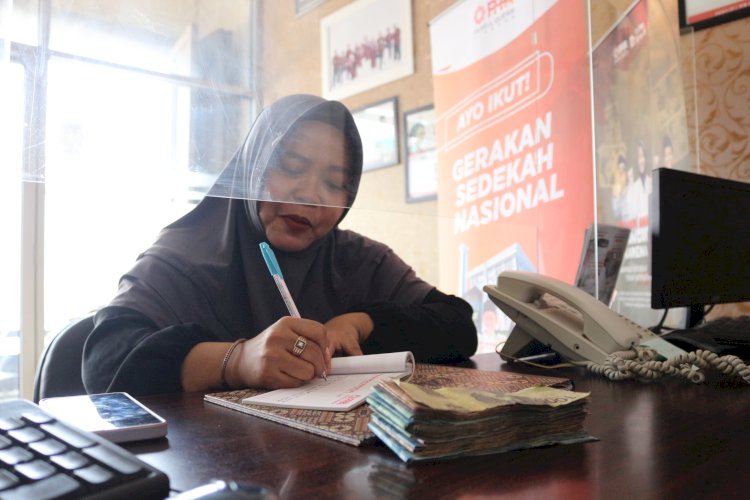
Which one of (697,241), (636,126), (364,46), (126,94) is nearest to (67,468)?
(126,94)

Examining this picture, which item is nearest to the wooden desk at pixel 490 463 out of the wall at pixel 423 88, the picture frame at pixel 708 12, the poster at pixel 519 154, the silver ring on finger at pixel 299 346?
the silver ring on finger at pixel 299 346

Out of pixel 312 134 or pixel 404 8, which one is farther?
pixel 404 8

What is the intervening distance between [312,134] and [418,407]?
679 millimetres

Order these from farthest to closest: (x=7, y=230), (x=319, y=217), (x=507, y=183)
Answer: (x=7, y=230)
(x=507, y=183)
(x=319, y=217)

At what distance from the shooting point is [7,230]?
94.7 inches

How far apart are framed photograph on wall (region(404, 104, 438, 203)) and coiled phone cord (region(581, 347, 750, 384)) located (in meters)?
0.54

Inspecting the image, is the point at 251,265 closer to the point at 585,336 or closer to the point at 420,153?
the point at 420,153

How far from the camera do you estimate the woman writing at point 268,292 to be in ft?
2.69

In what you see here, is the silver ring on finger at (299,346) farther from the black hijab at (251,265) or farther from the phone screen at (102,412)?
the black hijab at (251,265)

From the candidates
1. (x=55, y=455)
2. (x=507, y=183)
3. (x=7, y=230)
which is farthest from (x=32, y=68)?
(x=7, y=230)

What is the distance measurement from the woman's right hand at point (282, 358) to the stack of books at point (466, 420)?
0.26 metres

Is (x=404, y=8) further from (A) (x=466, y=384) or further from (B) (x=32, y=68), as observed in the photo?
(A) (x=466, y=384)

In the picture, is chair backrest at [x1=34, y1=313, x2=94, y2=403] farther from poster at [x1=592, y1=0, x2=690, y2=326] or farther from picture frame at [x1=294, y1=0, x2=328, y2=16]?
poster at [x1=592, y1=0, x2=690, y2=326]

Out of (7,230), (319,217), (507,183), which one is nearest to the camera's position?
(319,217)
